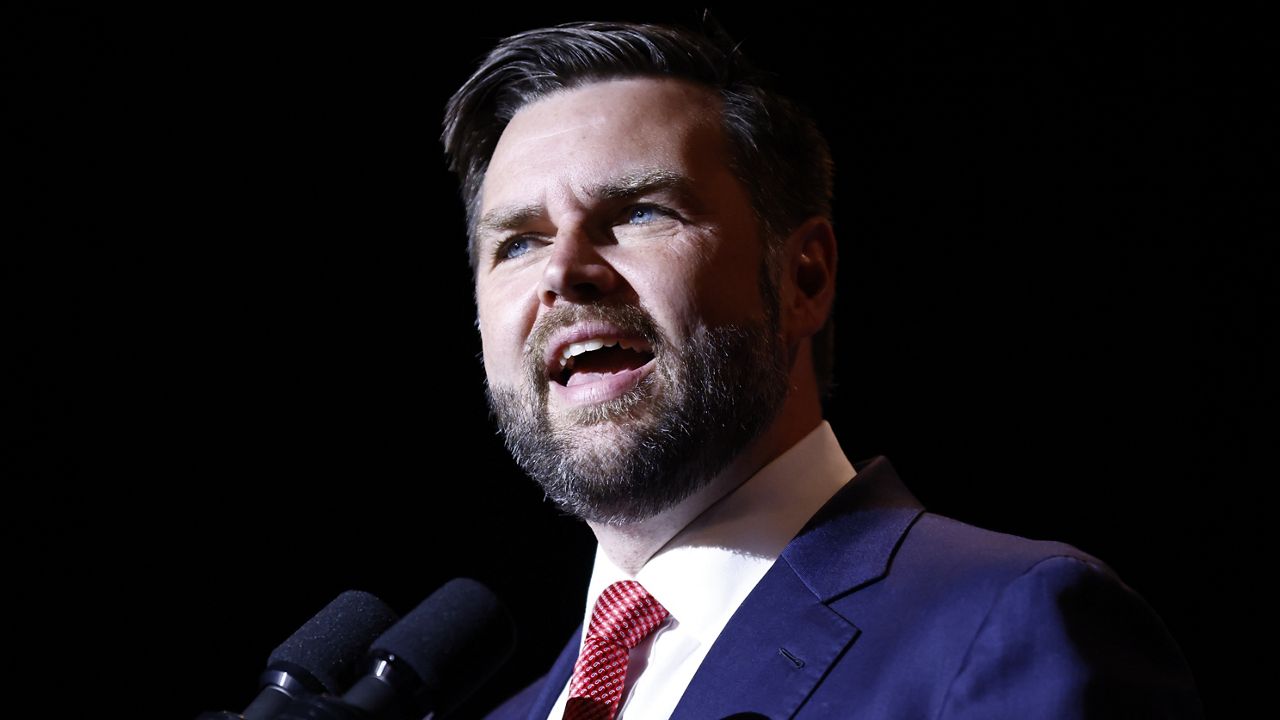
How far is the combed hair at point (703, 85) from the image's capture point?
6.76 ft

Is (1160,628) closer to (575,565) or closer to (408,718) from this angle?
(408,718)

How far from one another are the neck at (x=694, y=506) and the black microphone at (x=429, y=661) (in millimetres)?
423

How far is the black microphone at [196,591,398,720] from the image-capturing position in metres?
1.27

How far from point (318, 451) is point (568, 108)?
1.55 m

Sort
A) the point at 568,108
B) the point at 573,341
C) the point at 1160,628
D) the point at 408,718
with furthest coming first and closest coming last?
1. the point at 568,108
2. the point at 573,341
3. the point at 1160,628
4. the point at 408,718

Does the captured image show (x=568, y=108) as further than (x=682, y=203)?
Yes

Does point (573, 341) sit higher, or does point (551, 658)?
point (573, 341)

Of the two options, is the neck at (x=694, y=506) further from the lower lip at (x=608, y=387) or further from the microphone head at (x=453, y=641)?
the microphone head at (x=453, y=641)

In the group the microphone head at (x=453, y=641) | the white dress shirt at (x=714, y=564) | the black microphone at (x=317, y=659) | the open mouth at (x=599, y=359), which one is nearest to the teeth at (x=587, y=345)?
the open mouth at (x=599, y=359)

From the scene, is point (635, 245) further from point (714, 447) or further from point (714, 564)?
point (714, 564)

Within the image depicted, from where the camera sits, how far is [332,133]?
3238mm

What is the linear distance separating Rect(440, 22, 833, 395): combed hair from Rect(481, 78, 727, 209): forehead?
0.10 feet

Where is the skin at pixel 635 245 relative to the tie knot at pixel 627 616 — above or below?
above

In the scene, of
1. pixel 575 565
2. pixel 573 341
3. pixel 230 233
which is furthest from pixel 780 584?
pixel 230 233
